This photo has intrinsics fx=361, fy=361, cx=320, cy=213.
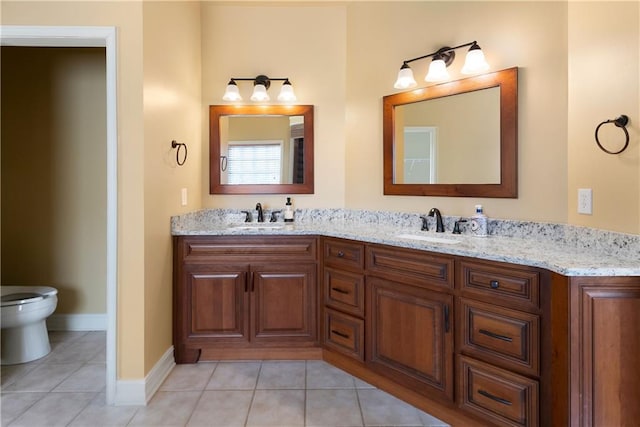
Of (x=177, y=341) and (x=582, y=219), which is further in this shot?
(x=177, y=341)

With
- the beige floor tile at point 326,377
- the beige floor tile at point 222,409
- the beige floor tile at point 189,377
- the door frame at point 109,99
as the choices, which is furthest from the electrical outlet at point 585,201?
the door frame at point 109,99

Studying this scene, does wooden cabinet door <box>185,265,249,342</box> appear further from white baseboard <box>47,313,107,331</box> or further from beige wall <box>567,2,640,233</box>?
beige wall <box>567,2,640,233</box>

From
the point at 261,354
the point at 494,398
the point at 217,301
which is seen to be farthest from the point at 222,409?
the point at 494,398

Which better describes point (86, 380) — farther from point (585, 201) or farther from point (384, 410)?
point (585, 201)

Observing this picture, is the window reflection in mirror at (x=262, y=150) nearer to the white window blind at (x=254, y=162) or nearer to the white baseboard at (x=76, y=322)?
the white window blind at (x=254, y=162)


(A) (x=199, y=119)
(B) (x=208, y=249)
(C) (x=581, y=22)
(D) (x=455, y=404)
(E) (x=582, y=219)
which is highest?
(C) (x=581, y=22)

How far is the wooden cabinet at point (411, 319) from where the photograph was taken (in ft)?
5.77

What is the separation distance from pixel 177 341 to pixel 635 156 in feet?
8.74

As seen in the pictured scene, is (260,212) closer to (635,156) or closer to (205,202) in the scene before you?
(205,202)

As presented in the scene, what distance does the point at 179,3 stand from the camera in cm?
241

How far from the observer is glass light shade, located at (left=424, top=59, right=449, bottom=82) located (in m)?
2.26

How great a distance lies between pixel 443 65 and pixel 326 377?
2.09m

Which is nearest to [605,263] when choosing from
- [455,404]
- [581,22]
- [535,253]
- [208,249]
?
[535,253]

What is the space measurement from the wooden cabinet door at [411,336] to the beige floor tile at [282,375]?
466 mm
